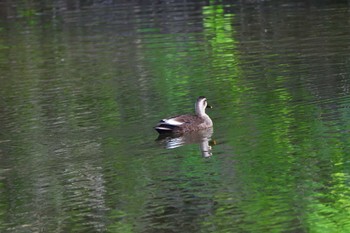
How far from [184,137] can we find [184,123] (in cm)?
27

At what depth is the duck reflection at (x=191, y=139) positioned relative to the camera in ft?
63.9

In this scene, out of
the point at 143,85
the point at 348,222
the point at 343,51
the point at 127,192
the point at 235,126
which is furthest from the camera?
the point at 343,51

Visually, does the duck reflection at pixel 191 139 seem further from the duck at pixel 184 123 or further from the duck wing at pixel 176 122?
the duck wing at pixel 176 122

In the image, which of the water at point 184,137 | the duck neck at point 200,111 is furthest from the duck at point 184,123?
the water at point 184,137

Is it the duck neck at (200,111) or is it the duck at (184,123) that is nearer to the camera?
the duck at (184,123)

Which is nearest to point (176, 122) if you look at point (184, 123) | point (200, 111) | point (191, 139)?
point (184, 123)

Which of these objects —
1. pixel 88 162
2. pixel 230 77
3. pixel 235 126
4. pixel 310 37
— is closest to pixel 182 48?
pixel 310 37

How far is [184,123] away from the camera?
67.4 ft

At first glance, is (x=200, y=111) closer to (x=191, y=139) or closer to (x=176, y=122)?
(x=176, y=122)

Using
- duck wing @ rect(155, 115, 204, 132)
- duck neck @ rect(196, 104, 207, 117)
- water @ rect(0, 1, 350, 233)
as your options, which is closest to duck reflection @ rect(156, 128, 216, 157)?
water @ rect(0, 1, 350, 233)

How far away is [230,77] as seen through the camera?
88.2ft

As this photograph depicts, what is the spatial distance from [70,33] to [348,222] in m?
27.1

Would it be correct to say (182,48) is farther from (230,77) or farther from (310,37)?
(230,77)

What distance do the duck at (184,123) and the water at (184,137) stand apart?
213 millimetres
